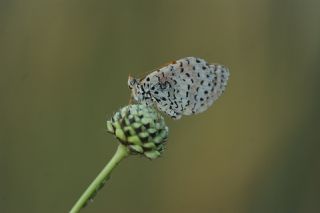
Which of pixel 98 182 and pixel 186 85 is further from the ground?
pixel 186 85

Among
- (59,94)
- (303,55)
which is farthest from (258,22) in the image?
(59,94)

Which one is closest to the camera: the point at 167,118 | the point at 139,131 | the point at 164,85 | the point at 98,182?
the point at 98,182

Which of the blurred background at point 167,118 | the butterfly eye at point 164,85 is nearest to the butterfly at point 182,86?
the butterfly eye at point 164,85

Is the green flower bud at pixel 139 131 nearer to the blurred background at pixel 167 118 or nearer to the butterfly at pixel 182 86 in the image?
the butterfly at pixel 182 86

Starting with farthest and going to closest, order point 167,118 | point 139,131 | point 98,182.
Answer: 1. point 167,118
2. point 139,131
3. point 98,182

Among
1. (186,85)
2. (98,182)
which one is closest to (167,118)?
(186,85)

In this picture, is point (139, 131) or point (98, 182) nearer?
point (98, 182)

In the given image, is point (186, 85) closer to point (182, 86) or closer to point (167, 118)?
point (182, 86)
